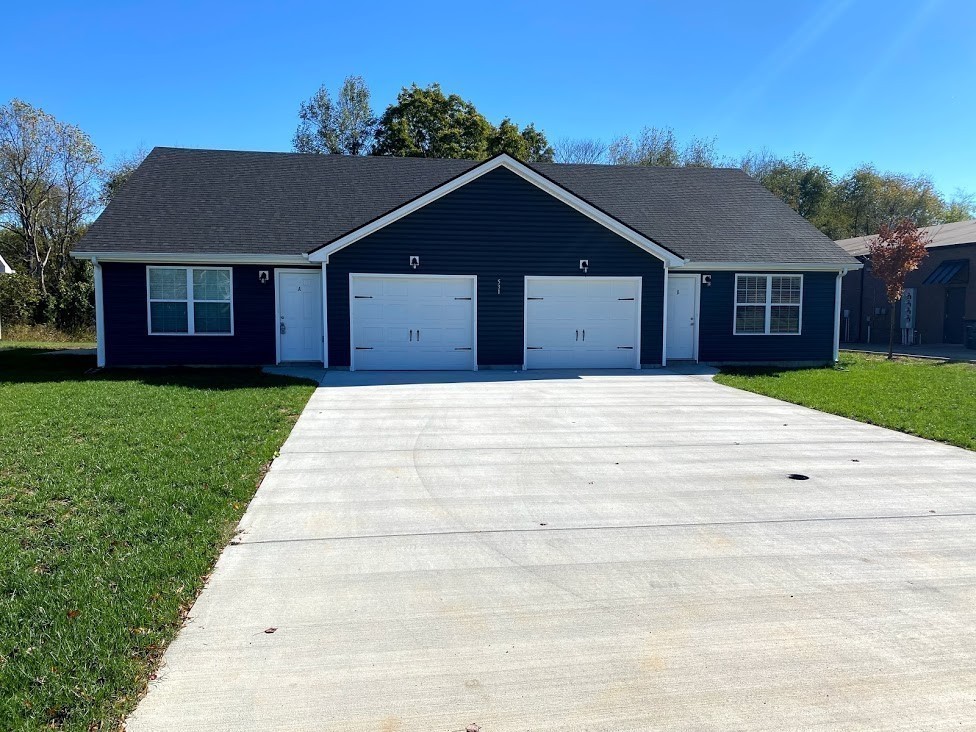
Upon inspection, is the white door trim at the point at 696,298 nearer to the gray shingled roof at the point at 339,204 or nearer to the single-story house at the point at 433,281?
the single-story house at the point at 433,281

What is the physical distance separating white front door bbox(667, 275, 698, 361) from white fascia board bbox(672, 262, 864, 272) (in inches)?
14.3

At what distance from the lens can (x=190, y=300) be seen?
625 inches

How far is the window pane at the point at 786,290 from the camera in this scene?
18031 mm

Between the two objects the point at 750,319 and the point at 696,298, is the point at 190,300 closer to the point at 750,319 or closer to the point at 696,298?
the point at 696,298

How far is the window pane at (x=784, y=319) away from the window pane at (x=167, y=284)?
14.0 m

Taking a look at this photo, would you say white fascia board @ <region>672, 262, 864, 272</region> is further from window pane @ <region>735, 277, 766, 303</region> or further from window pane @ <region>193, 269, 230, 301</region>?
window pane @ <region>193, 269, 230, 301</region>

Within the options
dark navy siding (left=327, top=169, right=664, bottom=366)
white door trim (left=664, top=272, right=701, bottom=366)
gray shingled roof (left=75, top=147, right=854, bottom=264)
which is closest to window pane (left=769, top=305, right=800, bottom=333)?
gray shingled roof (left=75, top=147, right=854, bottom=264)

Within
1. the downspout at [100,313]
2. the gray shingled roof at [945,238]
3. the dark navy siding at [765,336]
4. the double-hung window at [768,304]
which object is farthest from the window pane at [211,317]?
the gray shingled roof at [945,238]

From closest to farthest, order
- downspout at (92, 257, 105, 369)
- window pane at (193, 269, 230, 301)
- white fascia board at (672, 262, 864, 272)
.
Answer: downspout at (92, 257, 105, 369) → window pane at (193, 269, 230, 301) → white fascia board at (672, 262, 864, 272)

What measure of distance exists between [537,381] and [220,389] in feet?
19.7

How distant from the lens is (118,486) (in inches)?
241

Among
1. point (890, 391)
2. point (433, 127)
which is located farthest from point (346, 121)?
point (890, 391)

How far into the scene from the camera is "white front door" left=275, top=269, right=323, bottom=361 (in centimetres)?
1620

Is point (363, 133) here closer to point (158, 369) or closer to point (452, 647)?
point (158, 369)
